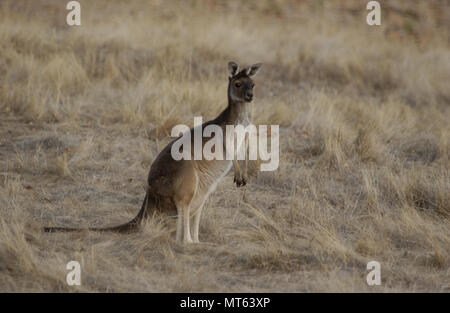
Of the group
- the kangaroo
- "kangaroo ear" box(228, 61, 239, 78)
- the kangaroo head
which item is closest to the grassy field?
the kangaroo

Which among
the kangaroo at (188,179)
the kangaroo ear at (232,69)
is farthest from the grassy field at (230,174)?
the kangaroo ear at (232,69)

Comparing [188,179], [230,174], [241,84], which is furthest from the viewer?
[230,174]

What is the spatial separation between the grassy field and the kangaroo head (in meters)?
1.04

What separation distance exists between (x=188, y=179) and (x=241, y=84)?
961 mm

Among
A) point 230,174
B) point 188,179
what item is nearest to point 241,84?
point 188,179

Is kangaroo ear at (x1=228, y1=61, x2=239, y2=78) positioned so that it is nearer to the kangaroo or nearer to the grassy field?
the kangaroo

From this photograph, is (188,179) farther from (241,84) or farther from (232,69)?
(232,69)

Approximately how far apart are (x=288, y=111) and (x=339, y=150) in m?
1.49

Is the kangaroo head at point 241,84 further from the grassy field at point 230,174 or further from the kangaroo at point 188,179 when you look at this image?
the grassy field at point 230,174

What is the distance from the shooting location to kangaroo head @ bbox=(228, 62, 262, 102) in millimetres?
5453

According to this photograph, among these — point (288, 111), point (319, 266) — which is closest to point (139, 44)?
point (288, 111)

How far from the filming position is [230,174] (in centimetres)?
719

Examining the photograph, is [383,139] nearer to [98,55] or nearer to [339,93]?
[339,93]

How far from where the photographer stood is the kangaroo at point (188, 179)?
512 cm
